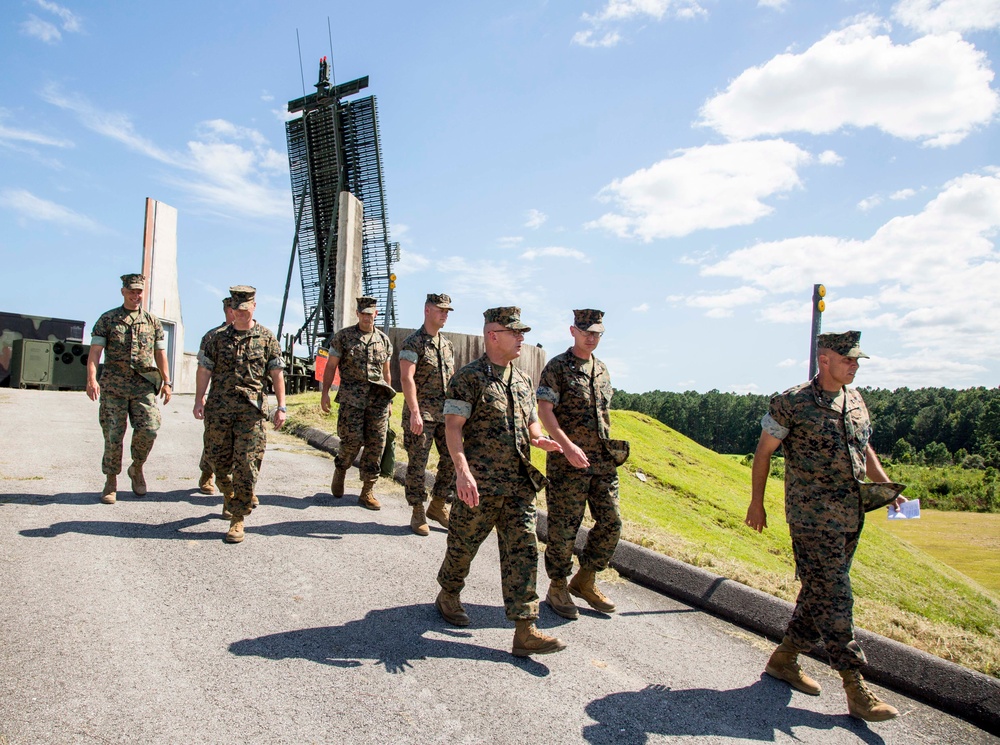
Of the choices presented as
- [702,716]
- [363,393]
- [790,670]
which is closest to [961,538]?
[363,393]

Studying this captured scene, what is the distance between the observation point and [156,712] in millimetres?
2959

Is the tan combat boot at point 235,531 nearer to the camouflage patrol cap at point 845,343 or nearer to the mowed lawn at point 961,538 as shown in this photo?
the camouflage patrol cap at point 845,343

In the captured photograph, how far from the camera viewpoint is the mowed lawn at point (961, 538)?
25969 millimetres

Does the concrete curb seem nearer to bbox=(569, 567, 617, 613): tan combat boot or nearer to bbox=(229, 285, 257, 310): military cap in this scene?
bbox=(569, 567, 617, 613): tan combat boot

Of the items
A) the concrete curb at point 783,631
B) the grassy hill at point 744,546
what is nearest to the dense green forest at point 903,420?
the grassy hill at point 744,546

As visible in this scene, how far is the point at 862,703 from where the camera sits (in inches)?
140

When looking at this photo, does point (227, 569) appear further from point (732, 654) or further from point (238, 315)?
point (732, 654)

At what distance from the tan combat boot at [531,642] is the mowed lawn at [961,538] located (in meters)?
21.1

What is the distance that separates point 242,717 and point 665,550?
3.80m

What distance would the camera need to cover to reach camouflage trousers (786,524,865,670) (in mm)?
3660

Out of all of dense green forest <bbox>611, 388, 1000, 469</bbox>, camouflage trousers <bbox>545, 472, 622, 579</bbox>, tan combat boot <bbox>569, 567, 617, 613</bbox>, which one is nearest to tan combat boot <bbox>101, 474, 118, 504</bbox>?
camouflage trousers <bbox>545, 472, 622, 579</bbox>

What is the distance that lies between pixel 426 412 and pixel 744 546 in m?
7.00

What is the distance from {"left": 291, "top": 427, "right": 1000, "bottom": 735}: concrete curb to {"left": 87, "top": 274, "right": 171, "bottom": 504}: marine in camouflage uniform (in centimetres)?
395

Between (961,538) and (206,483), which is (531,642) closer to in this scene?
(206,483)
